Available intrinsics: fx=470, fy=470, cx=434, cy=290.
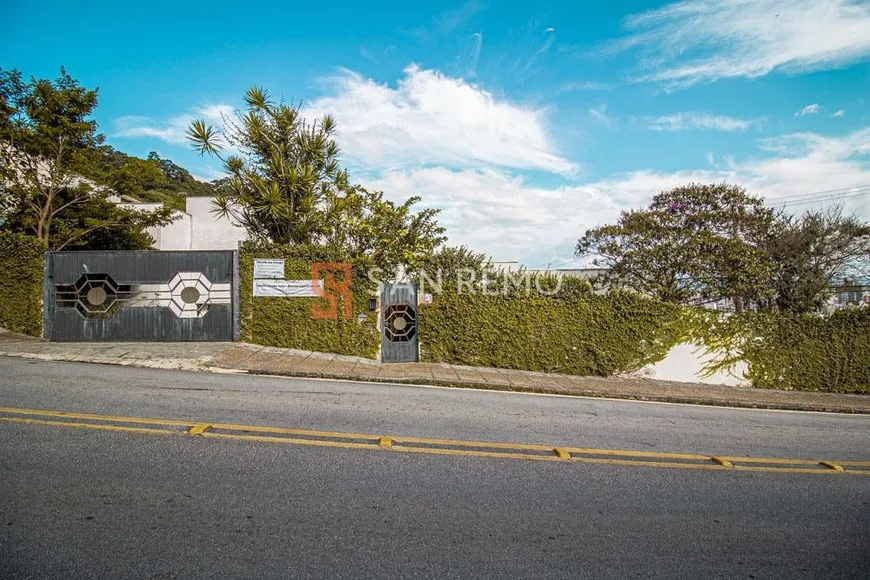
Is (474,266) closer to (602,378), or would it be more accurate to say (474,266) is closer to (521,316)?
(521,316)

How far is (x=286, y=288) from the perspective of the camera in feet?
41.9

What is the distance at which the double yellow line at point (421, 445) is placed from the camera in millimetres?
5102

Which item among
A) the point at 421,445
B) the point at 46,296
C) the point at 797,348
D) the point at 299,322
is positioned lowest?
the point at 421,445

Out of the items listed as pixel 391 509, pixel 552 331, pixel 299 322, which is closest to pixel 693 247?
pixel 552 331

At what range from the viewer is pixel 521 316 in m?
12.6

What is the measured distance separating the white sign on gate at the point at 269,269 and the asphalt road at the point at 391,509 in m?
6.66

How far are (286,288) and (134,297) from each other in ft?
12.5

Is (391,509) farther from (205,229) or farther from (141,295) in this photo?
(205,229)

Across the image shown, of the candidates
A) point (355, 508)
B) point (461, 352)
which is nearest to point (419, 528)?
point (355, 508)

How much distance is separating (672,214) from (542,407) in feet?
40.1

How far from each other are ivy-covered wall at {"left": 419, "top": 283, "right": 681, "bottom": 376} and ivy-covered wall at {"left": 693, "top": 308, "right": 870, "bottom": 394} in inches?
53.6

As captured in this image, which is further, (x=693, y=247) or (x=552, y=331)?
(x=693, y=247)

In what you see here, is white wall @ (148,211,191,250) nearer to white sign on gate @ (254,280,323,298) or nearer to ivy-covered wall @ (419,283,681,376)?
white sign on gate @ (254,280,323,298)

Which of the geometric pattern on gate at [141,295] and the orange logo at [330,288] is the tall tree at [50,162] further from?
the orange logo at [330,288]
